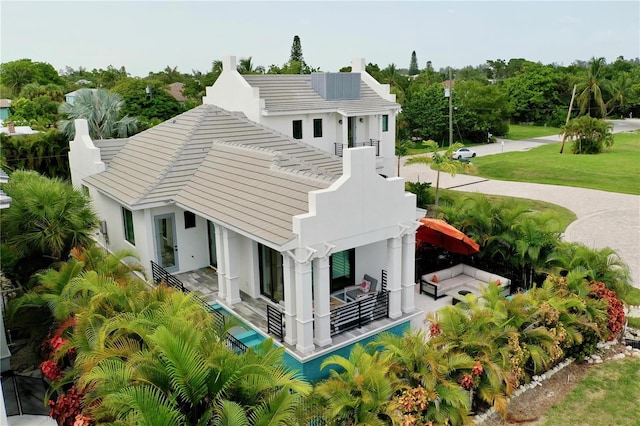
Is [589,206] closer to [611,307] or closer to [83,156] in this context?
[611,307]

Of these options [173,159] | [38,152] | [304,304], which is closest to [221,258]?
[304,304]

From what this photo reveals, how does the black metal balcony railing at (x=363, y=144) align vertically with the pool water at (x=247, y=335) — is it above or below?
above

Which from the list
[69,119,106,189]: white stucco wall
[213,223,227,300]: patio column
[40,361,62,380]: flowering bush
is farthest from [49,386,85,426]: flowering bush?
[69,119,106,189]: white stucco wall

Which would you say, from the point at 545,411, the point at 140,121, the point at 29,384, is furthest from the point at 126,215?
the point at 140,121

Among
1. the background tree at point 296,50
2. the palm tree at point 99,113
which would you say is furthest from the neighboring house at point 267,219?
the background tree at point 296,50

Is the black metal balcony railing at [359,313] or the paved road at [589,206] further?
the paved road at [589,206]

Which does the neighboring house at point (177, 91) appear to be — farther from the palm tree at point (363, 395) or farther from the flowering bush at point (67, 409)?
the palm tree at point (363, 395)

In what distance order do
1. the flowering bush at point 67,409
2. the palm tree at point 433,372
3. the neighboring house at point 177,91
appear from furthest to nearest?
the neighboring house at point 177,91, the palm tree at point 433,372, the flowering bush at point 67,409

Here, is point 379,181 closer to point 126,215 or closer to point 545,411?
point 545,411
